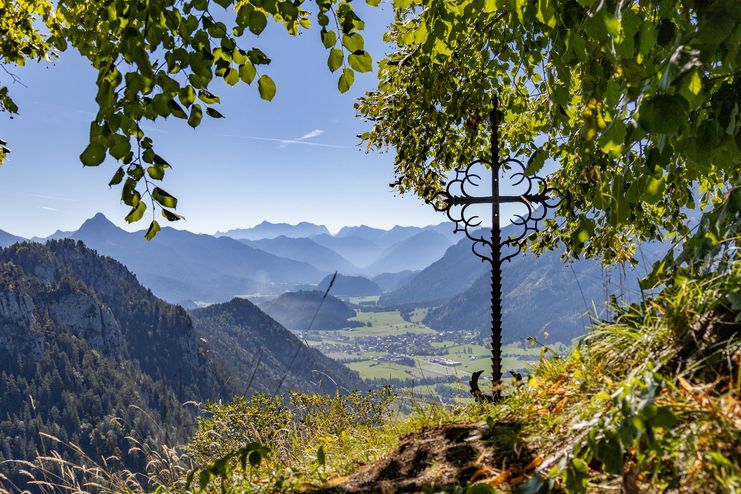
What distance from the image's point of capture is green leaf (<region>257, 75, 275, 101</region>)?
2506 mm

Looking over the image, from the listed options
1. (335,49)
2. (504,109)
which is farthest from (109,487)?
(504,109)

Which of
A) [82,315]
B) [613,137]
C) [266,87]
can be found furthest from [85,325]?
[613,137]

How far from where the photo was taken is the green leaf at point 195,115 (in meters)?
2.58

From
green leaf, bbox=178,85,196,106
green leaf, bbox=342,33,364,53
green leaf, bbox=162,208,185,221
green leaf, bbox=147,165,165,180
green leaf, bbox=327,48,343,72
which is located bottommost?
green leaf, bbox=162,208,185,221

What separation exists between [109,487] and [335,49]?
3.16 m

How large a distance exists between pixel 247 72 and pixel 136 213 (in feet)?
2.83

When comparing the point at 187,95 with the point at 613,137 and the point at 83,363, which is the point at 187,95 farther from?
→ the point at 83,363

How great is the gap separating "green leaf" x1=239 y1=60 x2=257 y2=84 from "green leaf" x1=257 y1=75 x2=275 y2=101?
0.15 ft

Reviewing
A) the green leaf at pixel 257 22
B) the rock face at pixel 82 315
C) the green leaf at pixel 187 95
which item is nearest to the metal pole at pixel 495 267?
the green leaf at pixel 187 95

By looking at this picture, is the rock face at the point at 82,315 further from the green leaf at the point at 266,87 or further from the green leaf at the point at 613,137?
the green leaf at the point at 613,137

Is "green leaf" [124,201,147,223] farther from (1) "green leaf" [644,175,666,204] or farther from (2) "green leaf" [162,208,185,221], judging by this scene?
(1) "green leaf" [644,175,666,204]

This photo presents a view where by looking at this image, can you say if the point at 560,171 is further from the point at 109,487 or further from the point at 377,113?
the point at 109,487

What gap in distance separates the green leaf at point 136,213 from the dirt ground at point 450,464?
1492mm

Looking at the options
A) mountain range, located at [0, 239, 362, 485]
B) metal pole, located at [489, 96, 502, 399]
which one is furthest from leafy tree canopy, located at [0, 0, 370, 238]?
mountain range, located at [0, 239, 362, 485]
